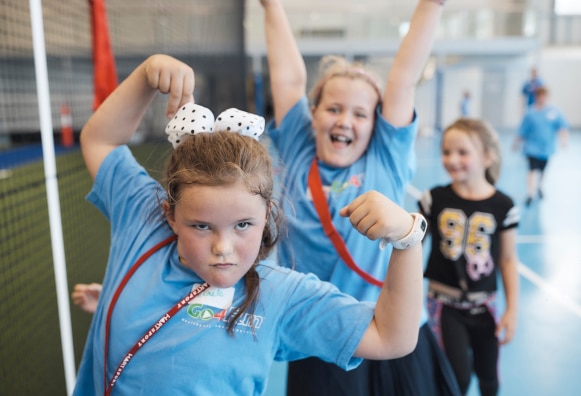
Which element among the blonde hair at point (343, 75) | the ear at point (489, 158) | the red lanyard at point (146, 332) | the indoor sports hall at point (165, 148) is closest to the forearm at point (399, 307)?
the red lanyard at point (146, 332)

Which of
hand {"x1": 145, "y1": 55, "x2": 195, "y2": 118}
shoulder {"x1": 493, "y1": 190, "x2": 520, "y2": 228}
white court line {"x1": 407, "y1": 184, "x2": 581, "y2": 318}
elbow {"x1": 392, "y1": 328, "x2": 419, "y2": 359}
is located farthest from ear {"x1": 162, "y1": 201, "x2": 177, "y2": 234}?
white court line {"x1": 407, "y1": 184, "x2": 581, "y2": 318}

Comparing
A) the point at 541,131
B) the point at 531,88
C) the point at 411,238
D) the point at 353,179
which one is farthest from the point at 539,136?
the point at 411,238

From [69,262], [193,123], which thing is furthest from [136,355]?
[69,262]

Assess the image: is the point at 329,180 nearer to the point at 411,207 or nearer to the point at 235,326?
the point at 235,326

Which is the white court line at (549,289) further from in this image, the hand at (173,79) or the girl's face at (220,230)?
the girl's face at (220,230)

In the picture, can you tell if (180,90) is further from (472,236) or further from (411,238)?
(472,236)

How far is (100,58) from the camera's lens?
82.4 inches

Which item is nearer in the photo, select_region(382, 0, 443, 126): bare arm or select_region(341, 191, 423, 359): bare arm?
select_region(341, 191, 423, 359): bare arm

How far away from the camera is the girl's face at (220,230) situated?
1.06 meters

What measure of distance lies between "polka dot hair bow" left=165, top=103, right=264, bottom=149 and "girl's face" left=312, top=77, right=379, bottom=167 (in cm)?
59

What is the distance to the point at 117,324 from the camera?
1171mm

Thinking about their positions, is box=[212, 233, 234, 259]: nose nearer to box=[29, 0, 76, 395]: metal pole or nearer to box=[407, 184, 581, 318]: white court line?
box=[29, 0, 76, 395]: metal pole

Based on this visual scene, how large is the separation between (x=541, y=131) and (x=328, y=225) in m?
6.83

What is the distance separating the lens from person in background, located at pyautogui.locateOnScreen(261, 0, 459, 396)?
164 centimetres
